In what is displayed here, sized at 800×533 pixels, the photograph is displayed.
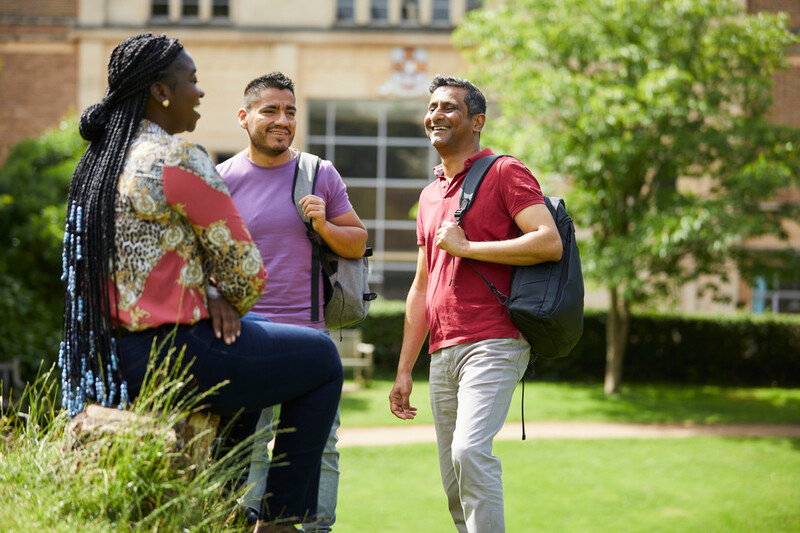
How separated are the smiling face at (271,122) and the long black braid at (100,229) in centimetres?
116

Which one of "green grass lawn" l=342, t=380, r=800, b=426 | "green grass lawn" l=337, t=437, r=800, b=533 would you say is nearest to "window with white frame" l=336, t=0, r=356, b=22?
"green grass lawn" l=342, t=380, r=800, b=426

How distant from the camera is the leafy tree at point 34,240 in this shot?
12602mm

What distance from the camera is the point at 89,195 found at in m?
2.92

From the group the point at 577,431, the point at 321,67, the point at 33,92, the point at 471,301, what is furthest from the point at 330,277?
the point at 33,92

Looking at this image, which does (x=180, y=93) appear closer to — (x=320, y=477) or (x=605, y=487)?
(x=320, y=477)

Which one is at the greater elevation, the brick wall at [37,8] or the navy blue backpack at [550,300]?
the brick wall at [37,8]

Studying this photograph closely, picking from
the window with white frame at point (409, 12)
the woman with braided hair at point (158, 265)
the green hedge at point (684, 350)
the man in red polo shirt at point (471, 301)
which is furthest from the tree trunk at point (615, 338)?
the woman with braided hair at point (158, 265)

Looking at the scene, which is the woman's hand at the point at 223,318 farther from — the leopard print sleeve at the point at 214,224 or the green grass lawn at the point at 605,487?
the green grass lawn at the point at 605,487

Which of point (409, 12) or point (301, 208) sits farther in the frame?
point (409, 12)

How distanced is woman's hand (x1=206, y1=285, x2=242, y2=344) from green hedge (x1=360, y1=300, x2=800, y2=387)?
16523 millimetres

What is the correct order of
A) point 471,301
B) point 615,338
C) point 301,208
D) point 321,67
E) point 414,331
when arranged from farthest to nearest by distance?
1. point 321,67
2. point 615,338
3. point 414,331
4. point 301,208
5. point 471,301

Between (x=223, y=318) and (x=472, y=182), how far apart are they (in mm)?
1524

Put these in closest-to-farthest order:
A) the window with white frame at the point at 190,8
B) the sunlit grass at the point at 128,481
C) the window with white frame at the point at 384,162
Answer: the sunlit grass at the point at 128,481 → the window with white frame at the point at 384,162 → the window with white frame at the point at 190,8

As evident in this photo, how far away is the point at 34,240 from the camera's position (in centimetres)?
1416
